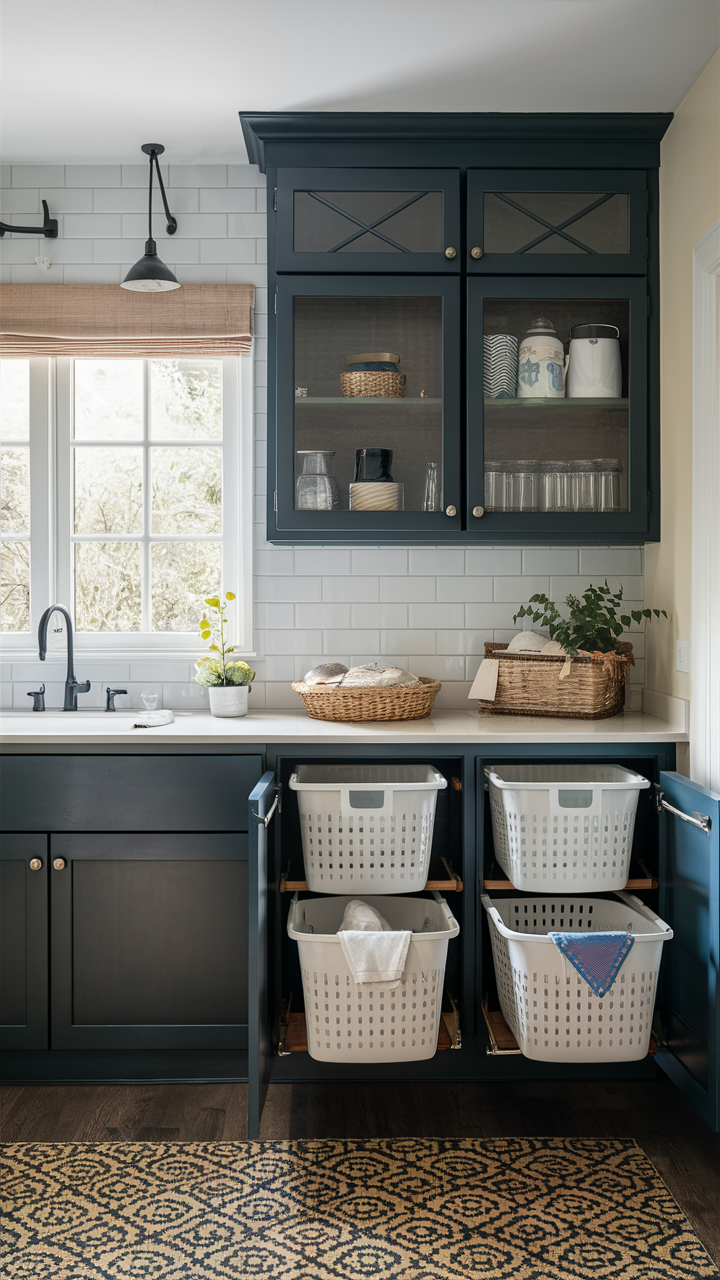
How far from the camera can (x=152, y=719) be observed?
257 cm

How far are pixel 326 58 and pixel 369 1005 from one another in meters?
2.38

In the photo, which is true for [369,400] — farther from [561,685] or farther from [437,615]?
[561,685]

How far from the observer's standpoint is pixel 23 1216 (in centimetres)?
193

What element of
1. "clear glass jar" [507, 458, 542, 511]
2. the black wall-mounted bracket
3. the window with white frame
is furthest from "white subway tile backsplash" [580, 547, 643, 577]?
the black wall-mounted bracket

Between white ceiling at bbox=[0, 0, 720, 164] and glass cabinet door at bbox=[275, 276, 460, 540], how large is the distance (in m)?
0.56

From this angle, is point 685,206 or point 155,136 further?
point 155,136

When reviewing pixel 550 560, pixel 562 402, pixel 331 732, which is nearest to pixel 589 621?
pixel 550 560

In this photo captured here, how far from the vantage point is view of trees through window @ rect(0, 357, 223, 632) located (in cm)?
297

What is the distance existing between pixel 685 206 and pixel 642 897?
193 centimetres

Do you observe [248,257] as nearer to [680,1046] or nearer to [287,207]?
[287,207]

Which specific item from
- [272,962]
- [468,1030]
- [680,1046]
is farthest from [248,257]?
[680,1046]

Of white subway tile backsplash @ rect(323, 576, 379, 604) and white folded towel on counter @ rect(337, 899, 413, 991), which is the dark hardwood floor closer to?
white folded towel on counter @ rect(337, 899, 413, 991)

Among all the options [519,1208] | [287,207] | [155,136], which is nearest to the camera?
[519,1208]

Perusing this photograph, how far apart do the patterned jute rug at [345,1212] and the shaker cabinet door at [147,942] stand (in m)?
0.30
